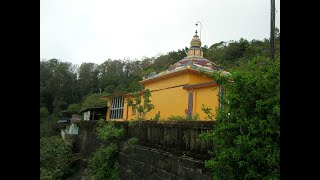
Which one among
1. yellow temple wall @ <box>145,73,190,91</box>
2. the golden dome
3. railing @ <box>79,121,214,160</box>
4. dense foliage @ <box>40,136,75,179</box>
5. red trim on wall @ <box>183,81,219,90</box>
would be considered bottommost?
dense foliage @ <box>40,136,75,179</box>

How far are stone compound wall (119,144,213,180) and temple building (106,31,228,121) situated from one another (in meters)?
3.02

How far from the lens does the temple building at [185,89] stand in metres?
12.6

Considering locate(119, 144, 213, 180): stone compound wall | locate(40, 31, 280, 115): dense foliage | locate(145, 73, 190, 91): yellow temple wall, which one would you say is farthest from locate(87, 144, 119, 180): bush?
locate(40, 31, 280, 115): dense foliage

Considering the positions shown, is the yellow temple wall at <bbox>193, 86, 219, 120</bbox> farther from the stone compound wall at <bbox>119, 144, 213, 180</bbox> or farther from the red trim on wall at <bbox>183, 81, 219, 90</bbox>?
the stone compound wall at <bbox>119, 144, 213, 180</bbox>

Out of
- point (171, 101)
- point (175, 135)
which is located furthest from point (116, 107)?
point (175, 135)

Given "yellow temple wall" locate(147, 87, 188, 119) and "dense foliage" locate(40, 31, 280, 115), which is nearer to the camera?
"yellow temple wall" locate(147, 87, 188, 119)

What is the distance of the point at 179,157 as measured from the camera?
286 inches

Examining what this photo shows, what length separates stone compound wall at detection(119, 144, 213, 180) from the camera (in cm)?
657

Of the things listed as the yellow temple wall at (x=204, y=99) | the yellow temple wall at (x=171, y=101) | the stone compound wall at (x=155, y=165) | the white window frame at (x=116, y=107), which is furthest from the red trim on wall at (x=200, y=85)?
the white window frame at (x=116, y=107)

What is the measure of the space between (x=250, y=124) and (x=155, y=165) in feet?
16.4

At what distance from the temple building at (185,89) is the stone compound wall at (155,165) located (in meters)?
3.02
